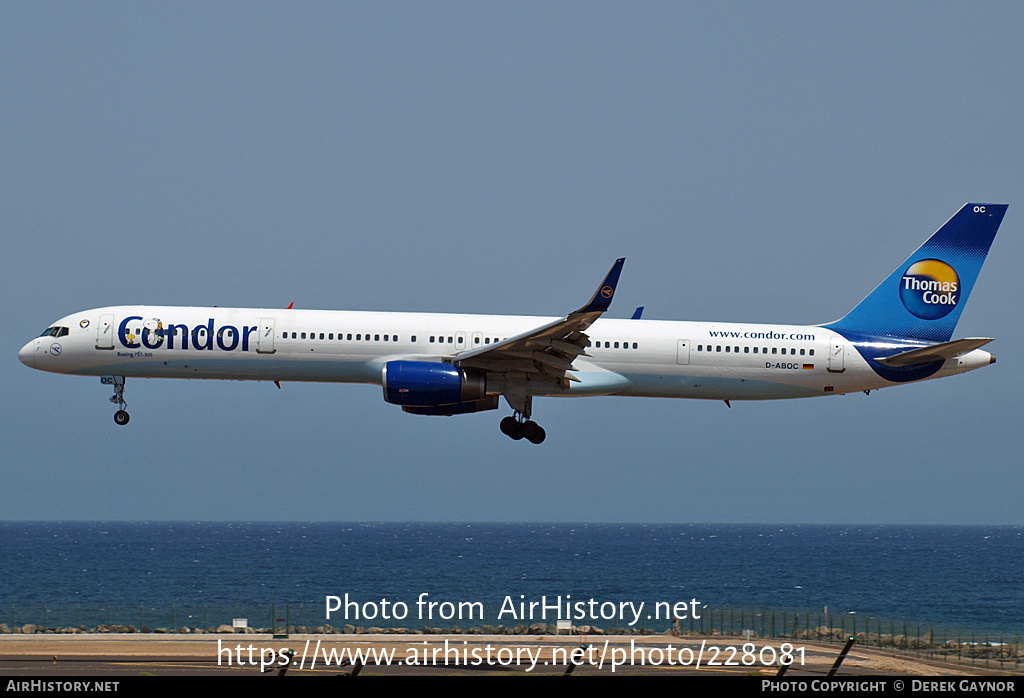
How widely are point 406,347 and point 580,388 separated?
6.28 metres

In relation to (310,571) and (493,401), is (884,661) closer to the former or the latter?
(493,401)

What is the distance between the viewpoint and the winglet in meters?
33.4

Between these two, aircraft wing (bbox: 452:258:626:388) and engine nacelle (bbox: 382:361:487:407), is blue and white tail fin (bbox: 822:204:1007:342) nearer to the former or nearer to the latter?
aircraft wing (bbox: 452:258:626:388)

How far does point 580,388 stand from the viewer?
126 feet

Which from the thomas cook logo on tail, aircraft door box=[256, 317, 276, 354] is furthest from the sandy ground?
the thomas cook logo on tail

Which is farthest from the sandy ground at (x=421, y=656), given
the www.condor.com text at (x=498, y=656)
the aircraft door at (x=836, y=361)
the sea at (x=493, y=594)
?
the sea at (x=493, y=594)

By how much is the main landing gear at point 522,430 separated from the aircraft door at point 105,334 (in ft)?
47.1

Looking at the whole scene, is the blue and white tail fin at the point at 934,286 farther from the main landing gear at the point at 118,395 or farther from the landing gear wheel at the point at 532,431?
the main landing gear at the point at 118,395

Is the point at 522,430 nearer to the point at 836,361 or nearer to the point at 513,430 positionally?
the point at 513,430

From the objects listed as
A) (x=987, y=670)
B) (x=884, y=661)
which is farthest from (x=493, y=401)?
(x=987, y=670)

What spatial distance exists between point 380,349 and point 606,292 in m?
8.83

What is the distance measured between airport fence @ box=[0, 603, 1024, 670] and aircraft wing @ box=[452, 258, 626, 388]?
1094 inches

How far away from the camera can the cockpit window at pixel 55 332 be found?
39.2 metres

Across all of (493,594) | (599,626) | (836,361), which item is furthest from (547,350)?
(493,594)
